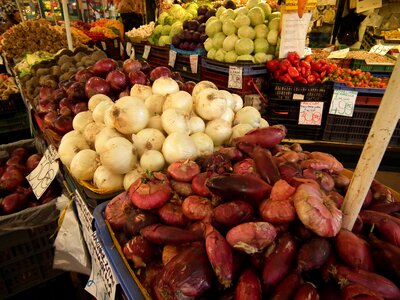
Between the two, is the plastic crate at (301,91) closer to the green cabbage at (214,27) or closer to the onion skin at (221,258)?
the green cabbage at (214,27)

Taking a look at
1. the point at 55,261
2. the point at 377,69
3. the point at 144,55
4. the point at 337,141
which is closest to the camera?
the point at 55,261

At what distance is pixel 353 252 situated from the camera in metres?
0.66

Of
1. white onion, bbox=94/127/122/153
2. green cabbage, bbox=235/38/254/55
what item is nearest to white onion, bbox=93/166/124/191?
white onion, bbox=94/127/122/153

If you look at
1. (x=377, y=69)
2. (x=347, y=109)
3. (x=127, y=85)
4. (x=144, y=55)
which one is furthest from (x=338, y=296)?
(x=144, y=55)

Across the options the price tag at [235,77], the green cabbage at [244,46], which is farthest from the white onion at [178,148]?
the green cabbage at [244,46]

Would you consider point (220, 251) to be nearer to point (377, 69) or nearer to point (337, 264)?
point (337, 264)

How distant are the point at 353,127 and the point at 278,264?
234cm

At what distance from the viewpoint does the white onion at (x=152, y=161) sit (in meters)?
1.22

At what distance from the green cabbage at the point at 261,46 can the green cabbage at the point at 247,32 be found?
0.10m

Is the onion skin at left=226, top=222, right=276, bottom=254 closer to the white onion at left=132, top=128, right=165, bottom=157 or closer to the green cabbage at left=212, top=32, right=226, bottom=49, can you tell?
the white onion at left=132, top=128, right=165, bottom=157

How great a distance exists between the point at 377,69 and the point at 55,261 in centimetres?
355

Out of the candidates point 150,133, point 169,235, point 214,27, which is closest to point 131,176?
point 150,133

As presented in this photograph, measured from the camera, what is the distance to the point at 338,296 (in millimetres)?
627

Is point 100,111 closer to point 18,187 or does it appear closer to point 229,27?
point 18,187
